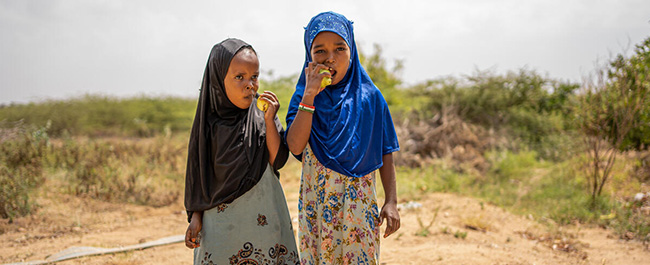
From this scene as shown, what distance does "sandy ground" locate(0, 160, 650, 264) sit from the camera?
144 inches

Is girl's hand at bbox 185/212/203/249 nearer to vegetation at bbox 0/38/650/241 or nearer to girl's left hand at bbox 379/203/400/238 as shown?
girl's left hand at bbox 379/203/400/238

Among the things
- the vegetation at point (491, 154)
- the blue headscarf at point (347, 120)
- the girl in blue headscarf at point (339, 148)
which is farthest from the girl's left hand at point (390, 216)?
the vegetation at point (491, 154)

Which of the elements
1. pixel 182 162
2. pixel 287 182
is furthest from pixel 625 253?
pixel 182 162

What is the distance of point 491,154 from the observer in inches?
302

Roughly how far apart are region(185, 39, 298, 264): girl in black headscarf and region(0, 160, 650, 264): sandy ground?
1960mm

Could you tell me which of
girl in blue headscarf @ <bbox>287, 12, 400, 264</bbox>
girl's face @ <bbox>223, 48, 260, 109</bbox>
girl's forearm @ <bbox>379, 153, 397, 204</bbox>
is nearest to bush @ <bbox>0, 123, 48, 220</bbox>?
girl's face @ <bbox>223, 48, 260, 109</bbox>

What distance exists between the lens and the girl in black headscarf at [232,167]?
73.2 inches

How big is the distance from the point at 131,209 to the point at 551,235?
505 cm

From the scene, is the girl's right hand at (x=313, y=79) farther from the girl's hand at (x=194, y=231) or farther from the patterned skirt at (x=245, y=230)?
the girl's hand at (x=194, y=231)

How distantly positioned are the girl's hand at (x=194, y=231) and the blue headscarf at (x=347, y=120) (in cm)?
62

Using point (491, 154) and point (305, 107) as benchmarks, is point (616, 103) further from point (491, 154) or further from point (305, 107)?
point (305, 107)

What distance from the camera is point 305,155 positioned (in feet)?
6.50

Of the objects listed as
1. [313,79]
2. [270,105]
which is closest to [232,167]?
[270,105]

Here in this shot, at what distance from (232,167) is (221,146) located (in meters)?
0.11
